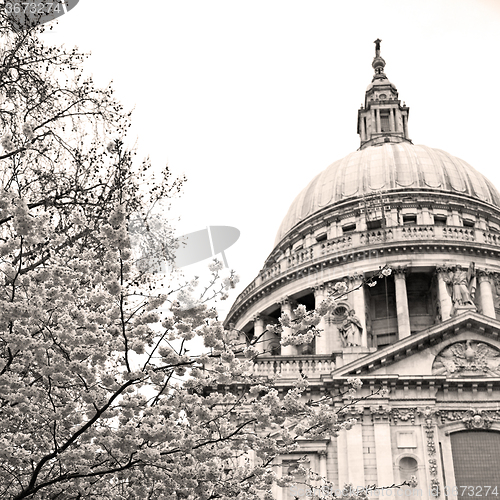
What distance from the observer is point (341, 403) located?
27.4 meters

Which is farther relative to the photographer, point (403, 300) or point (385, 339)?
point (385, 339)

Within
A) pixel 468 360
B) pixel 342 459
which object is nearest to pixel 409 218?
pixel 468 360

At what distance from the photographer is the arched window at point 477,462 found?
86.2 feet

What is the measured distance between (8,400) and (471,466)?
834 inches

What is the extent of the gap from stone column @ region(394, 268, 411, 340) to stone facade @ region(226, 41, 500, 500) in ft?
0.32

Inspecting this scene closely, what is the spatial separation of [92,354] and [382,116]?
58.6m

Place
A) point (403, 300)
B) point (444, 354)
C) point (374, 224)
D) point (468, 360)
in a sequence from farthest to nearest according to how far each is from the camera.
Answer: point (374, 224)
point (403, 300)
point (444, 354)
point (468, 360)

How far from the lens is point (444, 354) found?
1123 inches

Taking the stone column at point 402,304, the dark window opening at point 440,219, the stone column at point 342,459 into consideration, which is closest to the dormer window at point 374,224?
the dark window opening at point 440,219

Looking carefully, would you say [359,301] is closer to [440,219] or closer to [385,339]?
[385,339]

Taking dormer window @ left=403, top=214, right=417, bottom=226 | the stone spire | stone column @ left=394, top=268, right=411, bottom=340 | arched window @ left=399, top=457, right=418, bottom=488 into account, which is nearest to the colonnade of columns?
stone column @ left=394, top=268, right=411, bottom=340

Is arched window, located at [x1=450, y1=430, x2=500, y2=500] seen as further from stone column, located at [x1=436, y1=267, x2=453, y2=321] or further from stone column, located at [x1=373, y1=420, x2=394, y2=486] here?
stone column, located at [x1=436, y1=267, x2=453, y2=321]

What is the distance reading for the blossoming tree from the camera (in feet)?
34.4

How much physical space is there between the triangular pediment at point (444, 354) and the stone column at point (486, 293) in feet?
41.7
